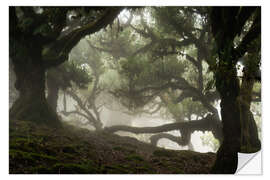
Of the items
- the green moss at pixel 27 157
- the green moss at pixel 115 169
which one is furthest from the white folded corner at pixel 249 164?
the green moss at pixel 27 157

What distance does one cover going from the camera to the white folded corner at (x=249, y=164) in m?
4.00

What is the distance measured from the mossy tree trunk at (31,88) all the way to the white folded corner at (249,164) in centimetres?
377

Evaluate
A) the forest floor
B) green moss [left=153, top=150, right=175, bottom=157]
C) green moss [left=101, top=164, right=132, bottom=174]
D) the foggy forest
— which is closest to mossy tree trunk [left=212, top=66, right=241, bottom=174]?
the foggy forest

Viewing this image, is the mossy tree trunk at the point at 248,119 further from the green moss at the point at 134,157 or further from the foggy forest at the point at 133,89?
the green moss at the point at 134,157

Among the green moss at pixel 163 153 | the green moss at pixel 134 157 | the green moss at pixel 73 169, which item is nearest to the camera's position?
the green moss at pixel 73 169

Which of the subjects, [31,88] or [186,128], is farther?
[186,128]

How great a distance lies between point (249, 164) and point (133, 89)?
124 inches

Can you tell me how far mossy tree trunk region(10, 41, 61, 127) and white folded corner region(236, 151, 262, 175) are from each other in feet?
12.4

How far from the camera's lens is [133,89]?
6000 millimetres

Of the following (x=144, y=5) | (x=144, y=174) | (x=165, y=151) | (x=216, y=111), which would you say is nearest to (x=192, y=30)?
(x=144, y=5)

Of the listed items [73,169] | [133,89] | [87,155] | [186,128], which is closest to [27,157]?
[73,169]

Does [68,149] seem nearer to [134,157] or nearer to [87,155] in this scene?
[87,155]

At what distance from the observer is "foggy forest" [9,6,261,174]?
164 inches
